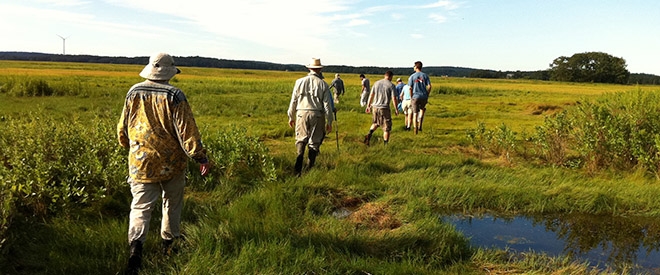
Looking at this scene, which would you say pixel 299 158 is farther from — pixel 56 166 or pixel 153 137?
pixel 153 137

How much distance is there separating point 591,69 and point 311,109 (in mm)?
102046

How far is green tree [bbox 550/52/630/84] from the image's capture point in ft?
295

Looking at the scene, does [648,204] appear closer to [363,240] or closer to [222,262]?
[363,240]

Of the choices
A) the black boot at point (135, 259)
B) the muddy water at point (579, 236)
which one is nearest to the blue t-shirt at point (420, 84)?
the muddy water at point (579, 236)

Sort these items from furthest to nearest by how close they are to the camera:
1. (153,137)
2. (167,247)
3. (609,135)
A: (609,135), (167,247), (153,137)

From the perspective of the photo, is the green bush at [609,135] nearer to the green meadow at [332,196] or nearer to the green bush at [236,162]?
the green meadow at [332,196]

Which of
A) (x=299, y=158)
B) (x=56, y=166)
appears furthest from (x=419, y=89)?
(x=56, y=166)

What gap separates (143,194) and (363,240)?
6.49 ft

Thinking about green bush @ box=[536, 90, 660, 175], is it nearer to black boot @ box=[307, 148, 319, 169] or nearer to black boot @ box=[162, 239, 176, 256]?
black boot @ box=[307, 148, 319, 169]

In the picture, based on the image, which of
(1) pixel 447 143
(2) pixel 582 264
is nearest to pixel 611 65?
(1) pixel 447 143

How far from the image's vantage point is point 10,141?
5805mm

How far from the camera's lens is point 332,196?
19.1 feet

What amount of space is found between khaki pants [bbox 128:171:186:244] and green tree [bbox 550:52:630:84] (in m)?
102

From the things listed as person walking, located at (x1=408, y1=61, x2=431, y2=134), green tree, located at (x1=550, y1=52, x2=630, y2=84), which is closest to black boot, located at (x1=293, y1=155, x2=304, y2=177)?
person walking, located at (x1=408, y1=61, x2=431, y2=134)
